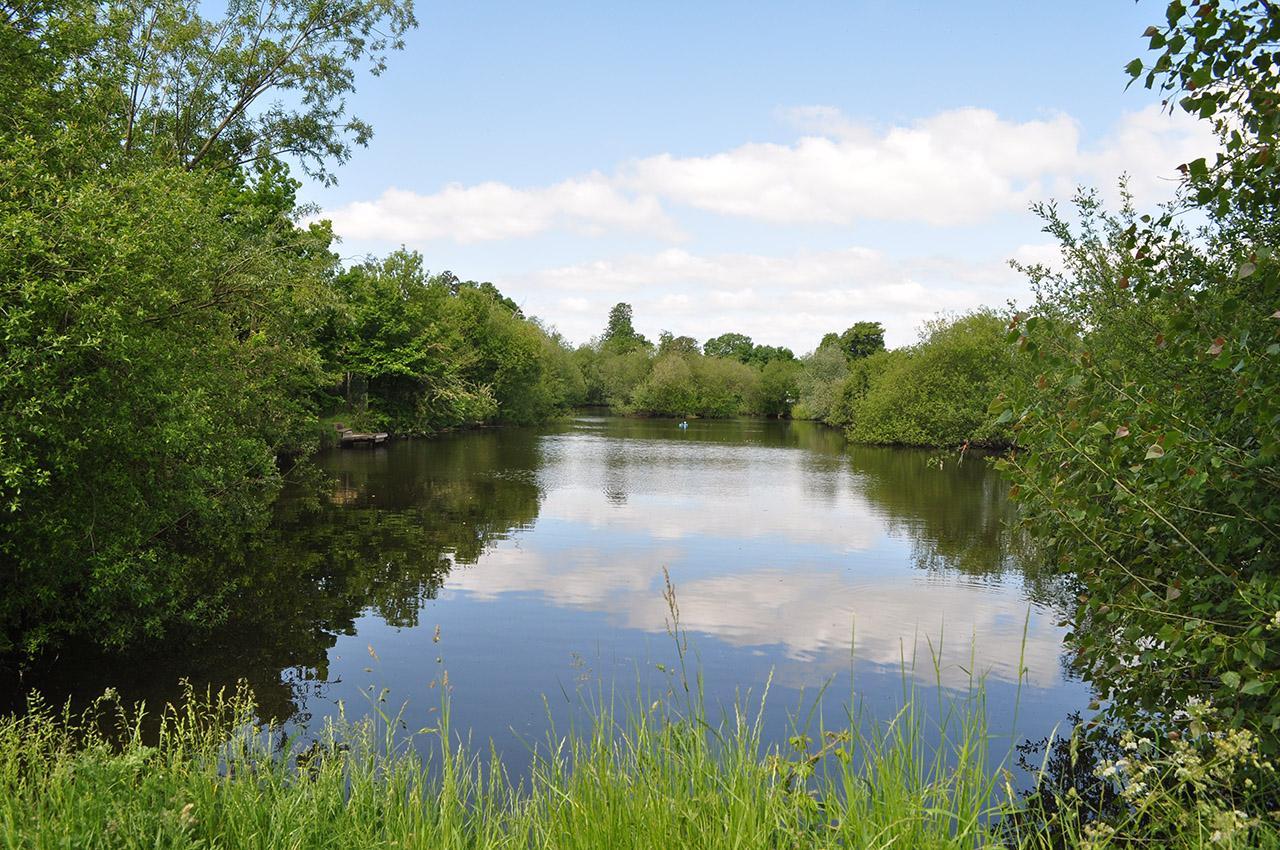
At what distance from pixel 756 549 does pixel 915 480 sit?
1689cm

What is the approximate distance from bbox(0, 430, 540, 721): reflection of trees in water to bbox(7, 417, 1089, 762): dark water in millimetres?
48

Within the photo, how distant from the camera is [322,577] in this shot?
1431 cm

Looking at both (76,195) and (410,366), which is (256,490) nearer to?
(76,195)

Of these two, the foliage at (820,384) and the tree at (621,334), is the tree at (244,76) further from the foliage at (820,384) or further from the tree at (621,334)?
the tree at (621,334)

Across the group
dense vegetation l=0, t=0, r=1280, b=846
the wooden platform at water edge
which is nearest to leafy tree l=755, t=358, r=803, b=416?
the wooden platform at water edge

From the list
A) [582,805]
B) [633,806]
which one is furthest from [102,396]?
[633,806]

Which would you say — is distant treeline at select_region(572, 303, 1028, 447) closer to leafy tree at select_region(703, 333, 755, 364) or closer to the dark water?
leafy tree at select_region(703, 333, 755, 364)

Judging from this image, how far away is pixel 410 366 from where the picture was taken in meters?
47.7

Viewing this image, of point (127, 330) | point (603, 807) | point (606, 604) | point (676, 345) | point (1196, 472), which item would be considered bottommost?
point (606, 604)

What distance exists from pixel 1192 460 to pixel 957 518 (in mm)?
19455

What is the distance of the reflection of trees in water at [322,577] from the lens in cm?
920

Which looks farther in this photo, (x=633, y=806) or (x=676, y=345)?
(x=676, y=345)

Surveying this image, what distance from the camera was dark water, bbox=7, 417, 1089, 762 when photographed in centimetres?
923

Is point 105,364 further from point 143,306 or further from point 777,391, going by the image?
point 777,391
